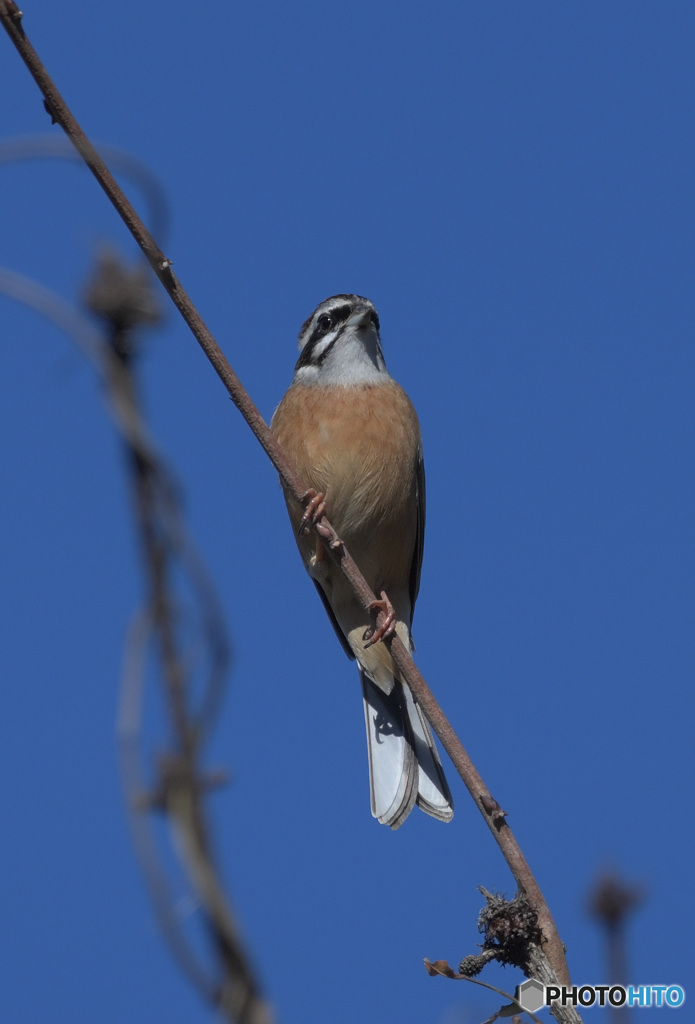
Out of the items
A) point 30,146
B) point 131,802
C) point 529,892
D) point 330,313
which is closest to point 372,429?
point 330,313

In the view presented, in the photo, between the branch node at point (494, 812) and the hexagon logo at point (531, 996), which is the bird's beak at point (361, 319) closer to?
the branch node at point (494, 812)

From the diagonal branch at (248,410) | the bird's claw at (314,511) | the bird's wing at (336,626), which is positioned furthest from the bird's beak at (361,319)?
the diagonal branch at (248,410)

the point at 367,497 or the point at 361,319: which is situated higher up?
the point at 361,319

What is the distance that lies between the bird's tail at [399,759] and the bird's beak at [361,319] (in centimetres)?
214

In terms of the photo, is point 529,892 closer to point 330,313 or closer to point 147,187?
point 147,187

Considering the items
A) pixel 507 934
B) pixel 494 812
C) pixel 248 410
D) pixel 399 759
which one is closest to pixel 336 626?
pixel 399 759

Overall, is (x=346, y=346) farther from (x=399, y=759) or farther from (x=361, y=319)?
(x=399, y=759)

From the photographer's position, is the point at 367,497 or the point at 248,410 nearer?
the point at 248,410

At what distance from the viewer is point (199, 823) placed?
3.00 ft

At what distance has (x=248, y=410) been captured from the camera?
2.68 m

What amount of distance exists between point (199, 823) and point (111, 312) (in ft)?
1.47

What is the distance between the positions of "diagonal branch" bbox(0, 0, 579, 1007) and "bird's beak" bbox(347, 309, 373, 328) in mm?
3378

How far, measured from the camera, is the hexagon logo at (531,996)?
2.13 m

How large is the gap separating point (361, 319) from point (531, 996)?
15.3 feet
